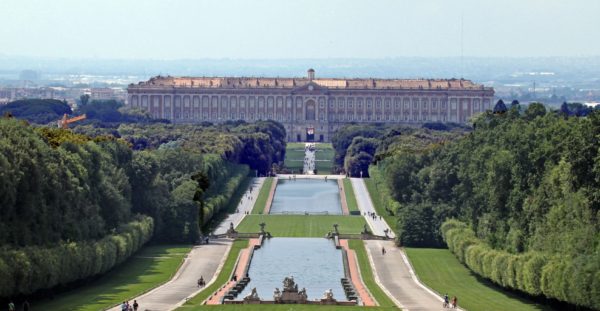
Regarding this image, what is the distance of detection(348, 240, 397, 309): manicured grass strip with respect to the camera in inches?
2333

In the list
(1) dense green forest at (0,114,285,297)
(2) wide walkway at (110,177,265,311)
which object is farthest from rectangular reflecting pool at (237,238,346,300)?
(1) dense green forest at (0,114,285,297)

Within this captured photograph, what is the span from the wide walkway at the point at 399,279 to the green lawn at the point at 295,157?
197ft

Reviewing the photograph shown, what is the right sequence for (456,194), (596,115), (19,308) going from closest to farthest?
(19,308) → (596,115) → (456,194)

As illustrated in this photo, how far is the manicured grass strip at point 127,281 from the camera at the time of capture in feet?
186

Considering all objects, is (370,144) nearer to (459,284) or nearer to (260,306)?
(459,284)

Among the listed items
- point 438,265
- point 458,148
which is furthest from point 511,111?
point 438,265

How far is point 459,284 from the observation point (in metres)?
66.1

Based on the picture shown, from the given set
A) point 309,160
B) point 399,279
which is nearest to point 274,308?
point 399,279

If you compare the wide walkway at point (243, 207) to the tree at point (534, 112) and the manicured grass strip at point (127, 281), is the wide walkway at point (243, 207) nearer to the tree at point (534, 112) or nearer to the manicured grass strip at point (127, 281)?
the manicured grass strip at point (127, 281)

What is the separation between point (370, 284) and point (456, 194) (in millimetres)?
19283

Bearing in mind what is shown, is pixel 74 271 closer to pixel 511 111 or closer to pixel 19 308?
pixel 19 308

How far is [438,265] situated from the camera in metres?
73.1

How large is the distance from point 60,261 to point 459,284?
15.5m

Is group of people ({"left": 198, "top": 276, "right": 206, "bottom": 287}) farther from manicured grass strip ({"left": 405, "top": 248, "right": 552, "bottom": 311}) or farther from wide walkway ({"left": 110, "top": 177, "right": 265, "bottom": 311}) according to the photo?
manicured grass strip ({"left": 405, "top": 248, "right": 552, "bottom": 311})
